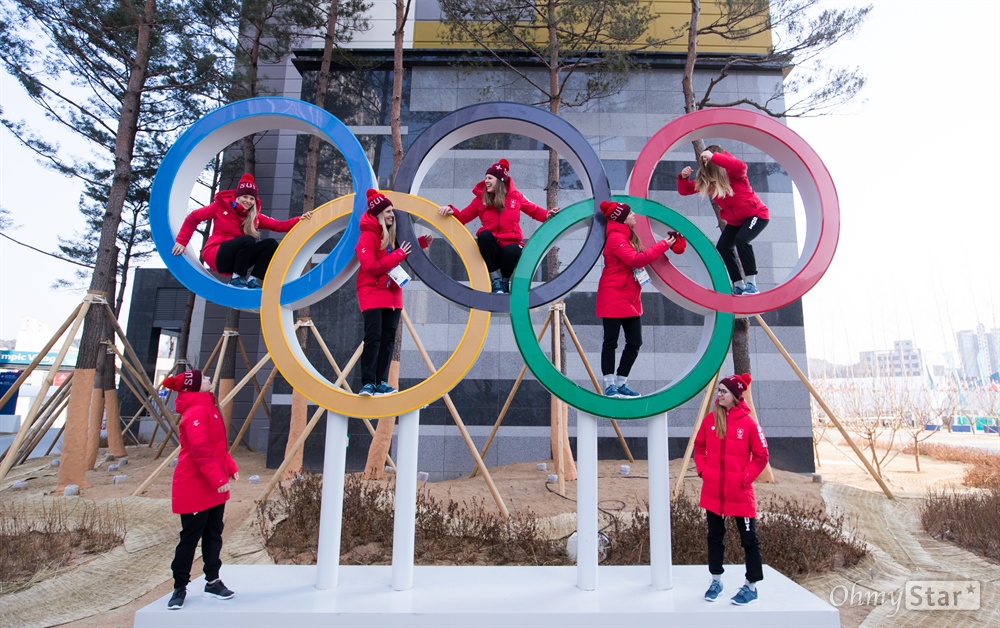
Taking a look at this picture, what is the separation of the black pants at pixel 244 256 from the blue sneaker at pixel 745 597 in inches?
199

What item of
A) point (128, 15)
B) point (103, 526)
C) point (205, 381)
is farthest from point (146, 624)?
point (128, 15)

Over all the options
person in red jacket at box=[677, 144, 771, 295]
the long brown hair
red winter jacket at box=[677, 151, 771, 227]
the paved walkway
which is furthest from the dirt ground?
red winter jacket at box=[677, 151, 771, 227]

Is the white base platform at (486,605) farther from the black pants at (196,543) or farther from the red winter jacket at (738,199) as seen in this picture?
the red winter jacket at (738,199)

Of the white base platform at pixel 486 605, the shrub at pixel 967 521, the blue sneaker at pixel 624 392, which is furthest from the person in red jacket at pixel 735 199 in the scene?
the shrub at pixel 967 521

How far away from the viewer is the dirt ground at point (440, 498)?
578cm

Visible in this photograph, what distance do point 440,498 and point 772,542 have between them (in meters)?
4.75

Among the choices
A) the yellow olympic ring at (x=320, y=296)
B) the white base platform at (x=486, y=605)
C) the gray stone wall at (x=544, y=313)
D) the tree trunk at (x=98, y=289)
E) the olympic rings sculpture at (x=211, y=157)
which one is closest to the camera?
the white base platform at (x=486, y=605)

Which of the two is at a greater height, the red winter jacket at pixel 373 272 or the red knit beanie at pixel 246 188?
the red knit beanie at pixel 246 188

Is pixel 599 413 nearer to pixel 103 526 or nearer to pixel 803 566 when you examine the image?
pixel 803 566

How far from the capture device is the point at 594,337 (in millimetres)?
12977

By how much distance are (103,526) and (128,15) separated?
410 inches

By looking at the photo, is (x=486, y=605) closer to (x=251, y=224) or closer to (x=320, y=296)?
(x=320, y=296)

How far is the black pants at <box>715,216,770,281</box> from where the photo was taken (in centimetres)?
539

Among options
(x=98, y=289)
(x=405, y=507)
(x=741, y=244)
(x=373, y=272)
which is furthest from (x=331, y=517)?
(x=98, y=289)
